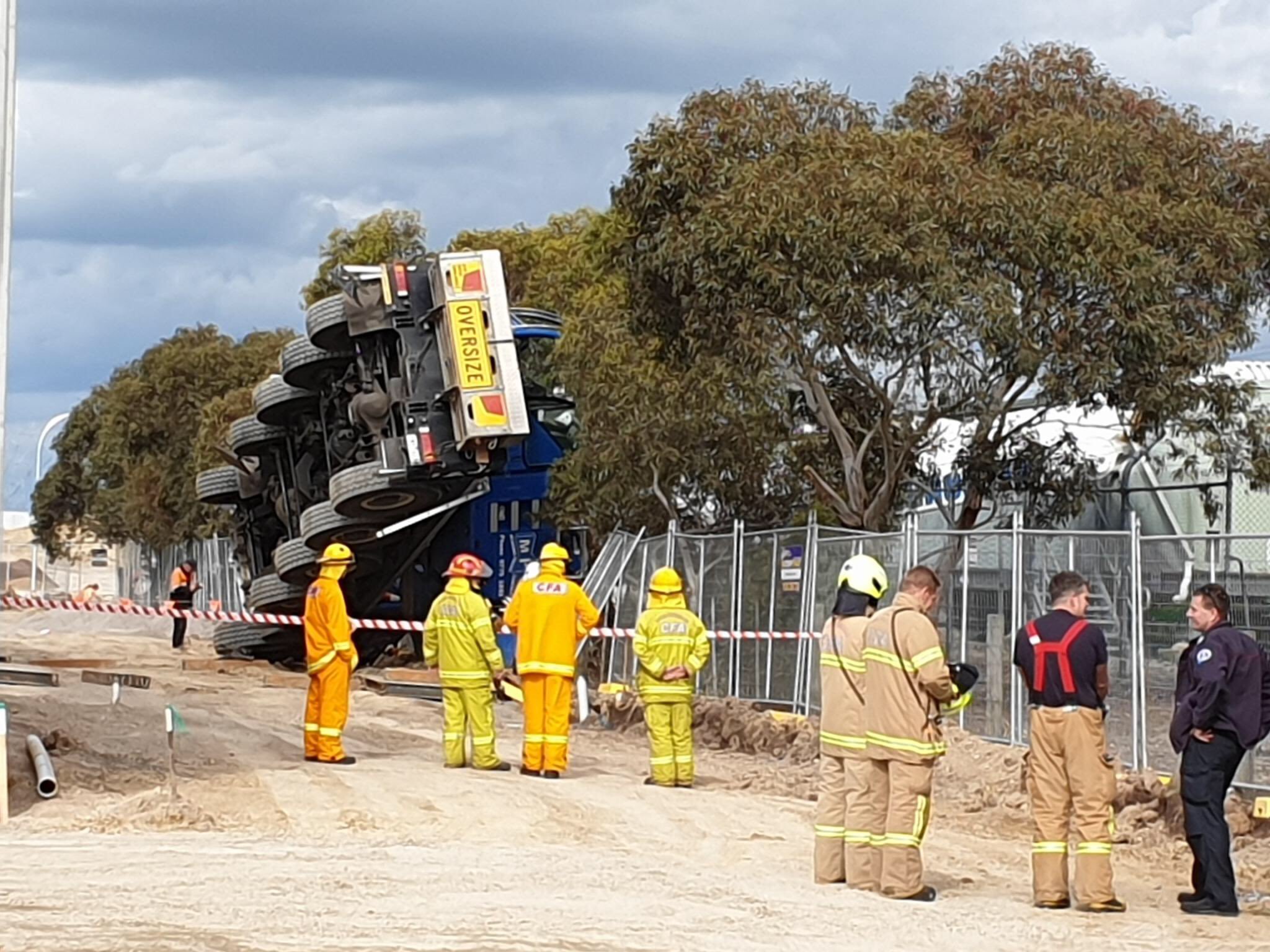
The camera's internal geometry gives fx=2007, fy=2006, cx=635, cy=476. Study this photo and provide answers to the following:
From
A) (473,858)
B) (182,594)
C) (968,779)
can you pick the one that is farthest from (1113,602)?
(182,594)

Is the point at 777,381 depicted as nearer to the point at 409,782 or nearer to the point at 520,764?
the point at 520,764

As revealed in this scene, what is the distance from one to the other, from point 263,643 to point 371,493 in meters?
7.59

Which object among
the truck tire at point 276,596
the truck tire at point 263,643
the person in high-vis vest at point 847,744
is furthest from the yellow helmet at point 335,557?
the truck tire at point 263,643

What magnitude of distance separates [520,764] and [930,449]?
9.08m

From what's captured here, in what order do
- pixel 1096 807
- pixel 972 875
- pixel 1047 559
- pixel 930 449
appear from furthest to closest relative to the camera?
pixel 930 449 → pixel 1047 559 → pixel 972 875 → pixel 1096 807

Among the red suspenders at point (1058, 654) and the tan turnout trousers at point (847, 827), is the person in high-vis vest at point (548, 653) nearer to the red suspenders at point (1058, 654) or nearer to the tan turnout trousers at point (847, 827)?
the tan turnout trousers at point (847, 827)

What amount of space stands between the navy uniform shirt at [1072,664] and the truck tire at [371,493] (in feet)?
44.8

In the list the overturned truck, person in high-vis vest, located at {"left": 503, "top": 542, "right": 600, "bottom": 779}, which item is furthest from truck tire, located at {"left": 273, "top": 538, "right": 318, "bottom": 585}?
person in high-vis vest, located at {"left": 503, "top": 542, "right": 600, "bottom": 779}

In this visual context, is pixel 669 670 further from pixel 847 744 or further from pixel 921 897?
pixel 921 897

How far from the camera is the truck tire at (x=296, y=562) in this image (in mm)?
25625

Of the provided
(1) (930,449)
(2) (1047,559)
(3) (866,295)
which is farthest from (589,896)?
(1) (930,449)

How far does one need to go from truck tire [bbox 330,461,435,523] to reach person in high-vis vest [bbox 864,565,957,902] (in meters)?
13.3

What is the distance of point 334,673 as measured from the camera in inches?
656

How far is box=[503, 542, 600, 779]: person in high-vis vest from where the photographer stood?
16.0 metres
